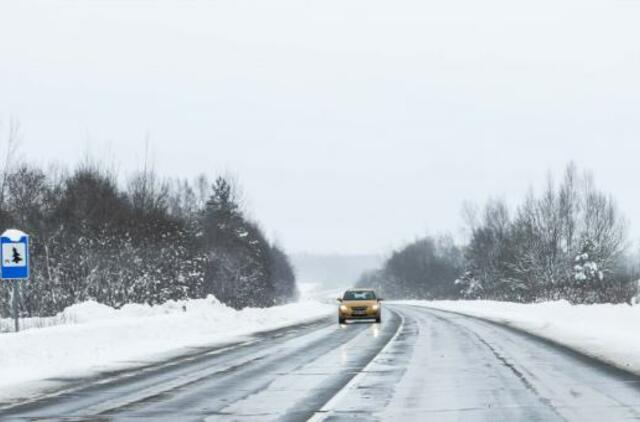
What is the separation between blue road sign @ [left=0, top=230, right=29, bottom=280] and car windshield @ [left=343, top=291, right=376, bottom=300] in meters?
23.6

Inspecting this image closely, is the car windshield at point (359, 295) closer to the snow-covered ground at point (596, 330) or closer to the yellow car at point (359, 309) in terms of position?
the yellow car at point (359, 309)

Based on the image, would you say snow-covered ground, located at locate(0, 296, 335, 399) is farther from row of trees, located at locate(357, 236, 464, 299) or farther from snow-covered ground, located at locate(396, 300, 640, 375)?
row of trees, located at locate(357, 236, 464, 299)

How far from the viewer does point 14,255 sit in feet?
65.8

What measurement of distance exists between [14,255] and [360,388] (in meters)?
10.1

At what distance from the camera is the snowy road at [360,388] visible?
1085 cm

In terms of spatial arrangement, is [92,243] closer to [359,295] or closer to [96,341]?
[359,295]

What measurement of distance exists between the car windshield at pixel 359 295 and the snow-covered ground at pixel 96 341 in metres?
6.71

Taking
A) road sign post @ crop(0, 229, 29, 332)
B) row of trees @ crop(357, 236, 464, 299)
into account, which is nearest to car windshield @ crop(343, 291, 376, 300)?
road sign post @ crop(0, 229, 29, 332)

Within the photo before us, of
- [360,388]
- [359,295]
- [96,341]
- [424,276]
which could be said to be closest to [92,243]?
[359,295]

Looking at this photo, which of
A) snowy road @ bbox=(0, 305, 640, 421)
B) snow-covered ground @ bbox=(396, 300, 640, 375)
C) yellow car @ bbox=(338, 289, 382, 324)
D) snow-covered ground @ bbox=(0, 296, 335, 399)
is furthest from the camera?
yellow car @ bbox=(338, 289, 382, 324)

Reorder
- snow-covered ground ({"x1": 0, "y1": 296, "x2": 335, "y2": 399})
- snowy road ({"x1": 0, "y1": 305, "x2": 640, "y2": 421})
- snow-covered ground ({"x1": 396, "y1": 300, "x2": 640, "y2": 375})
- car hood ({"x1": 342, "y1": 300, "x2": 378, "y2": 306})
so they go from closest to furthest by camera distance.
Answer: snowy road ({"x1": 0, "y1": 305, "x2": 640, "y2": 421}), snow-covered ground ({"x1": 0, "y1": 296, "x2": 335, "y2": 399}), snow-covered ground ({"x1": 396, "y1": 300, "x2": 640, "y2": 375}), car hood ({"x1": 342, "y1": 300, "x2": 378, "y2": 306})

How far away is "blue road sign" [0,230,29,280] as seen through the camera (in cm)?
1994

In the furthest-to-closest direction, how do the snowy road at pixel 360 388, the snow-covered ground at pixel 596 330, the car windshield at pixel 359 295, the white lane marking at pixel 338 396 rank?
the car windshield at pixel 359 295, the snow-covered ground at pixel 596 330, the snowy road at pixel 360 388, the white lane marking at pixel 338 396

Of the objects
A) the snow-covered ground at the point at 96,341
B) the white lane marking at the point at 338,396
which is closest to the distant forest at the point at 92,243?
the snow-covered ground at the point at 96,341
